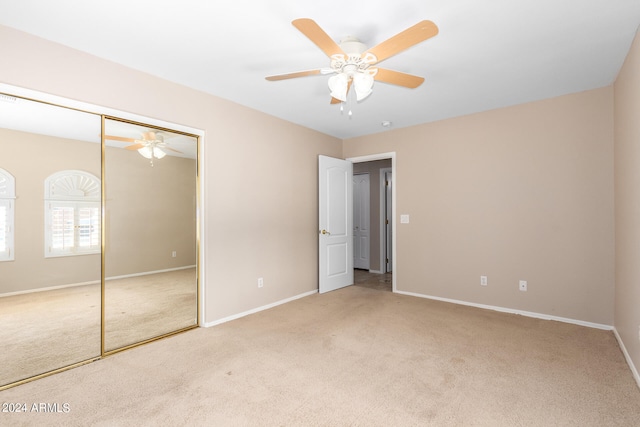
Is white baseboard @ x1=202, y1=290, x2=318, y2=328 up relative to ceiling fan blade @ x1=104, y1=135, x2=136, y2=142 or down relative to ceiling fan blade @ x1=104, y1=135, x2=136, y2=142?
down

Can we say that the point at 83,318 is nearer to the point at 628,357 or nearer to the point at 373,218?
the point at 628,357

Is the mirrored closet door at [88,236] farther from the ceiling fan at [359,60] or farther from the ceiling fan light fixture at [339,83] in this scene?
the ceiling fan light fixture at [339,83]

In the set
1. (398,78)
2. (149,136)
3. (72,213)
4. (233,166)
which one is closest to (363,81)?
(398,78)

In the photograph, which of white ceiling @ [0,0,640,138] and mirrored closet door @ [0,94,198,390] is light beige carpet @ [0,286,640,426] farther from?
white ceiling @ [0,0,640,138]

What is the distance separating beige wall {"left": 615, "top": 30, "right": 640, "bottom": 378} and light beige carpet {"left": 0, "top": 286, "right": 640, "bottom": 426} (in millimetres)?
343

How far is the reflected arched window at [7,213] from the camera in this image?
2.28m

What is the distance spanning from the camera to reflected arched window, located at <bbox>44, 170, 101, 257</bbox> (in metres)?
2.54

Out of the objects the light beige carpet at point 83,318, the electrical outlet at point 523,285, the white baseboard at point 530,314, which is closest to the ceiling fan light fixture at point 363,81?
the light beige carpet at point 83,318

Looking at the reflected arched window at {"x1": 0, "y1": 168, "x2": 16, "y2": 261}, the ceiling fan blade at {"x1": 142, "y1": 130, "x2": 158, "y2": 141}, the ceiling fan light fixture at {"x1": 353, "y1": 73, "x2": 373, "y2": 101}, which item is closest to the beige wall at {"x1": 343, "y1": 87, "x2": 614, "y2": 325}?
the ceiling fan light fixture at {"x1": 353, "y1": 73, "x2": 373, "y2": 101}

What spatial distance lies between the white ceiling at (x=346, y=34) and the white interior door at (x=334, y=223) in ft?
5.43

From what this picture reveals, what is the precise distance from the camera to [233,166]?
144 inches

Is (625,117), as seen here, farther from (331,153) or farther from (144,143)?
(144,143)

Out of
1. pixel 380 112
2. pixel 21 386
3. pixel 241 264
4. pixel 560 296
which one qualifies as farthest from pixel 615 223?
pixel 21 386

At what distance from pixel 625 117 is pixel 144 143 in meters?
4.35
